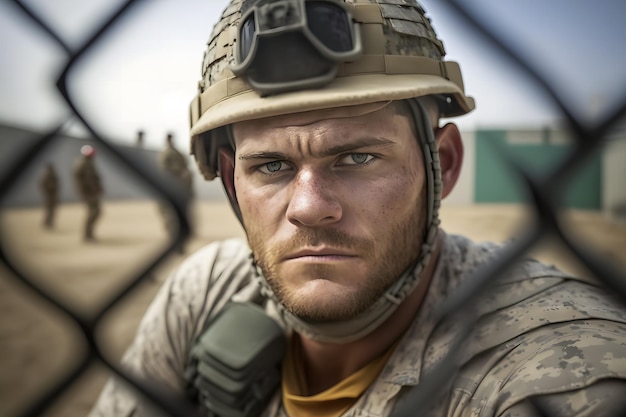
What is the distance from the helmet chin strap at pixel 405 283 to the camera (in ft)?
3.99

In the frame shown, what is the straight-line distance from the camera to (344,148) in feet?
3.55

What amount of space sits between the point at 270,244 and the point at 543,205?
0.72 meters

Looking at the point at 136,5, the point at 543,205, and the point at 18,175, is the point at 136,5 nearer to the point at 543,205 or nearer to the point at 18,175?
the point at 18,175

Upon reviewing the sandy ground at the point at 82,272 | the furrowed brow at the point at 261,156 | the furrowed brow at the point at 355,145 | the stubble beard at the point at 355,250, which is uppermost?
the furrowed brow at the point at 355,145

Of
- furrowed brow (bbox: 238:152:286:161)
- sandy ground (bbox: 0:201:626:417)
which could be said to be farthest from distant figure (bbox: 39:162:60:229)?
furrowed brow (bbox: 238:152:286:161)

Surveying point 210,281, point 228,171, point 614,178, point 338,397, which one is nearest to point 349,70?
point 228,171

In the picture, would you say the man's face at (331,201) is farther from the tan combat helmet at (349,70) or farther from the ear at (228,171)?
the ear at (228,171)

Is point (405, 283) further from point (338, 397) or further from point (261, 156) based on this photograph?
point (261, 156)

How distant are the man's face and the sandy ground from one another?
0.69 feet

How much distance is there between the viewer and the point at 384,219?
1.12 meters

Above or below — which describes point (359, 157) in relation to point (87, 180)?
above

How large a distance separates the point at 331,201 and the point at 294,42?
35 cm


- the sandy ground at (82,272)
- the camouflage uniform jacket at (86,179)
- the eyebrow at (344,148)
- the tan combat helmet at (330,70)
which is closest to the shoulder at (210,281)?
the sandy ground at (82,272)

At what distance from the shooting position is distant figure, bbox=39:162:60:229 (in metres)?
8.16
